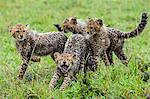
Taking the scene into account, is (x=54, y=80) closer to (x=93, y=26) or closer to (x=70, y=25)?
(x=93, y=26)

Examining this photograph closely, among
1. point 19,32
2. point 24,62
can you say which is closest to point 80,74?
point 24,62

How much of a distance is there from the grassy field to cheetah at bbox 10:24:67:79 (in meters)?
0.17

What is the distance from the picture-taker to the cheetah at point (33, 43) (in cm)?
718

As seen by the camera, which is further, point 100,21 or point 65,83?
point 100,21

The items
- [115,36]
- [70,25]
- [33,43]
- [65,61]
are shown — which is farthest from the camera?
[70,25]

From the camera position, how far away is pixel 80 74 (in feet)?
21.5

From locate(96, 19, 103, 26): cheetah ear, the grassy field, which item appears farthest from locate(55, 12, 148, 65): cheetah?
locate(96, 19, 103, 26): cheetah ear

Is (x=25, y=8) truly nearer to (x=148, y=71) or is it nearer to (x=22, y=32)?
(x=22, y=32)

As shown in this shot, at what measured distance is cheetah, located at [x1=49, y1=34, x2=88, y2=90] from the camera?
648 cm

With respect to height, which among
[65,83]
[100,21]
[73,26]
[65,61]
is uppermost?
[100,21]

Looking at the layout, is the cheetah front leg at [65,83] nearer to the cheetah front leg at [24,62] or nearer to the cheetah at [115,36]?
the cheetah front leg at [24,62]

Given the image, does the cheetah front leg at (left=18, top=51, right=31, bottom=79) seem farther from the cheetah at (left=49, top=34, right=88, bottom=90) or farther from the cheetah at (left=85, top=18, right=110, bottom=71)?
the cheetah at (left=85, top=18, right=110, bottom=71)

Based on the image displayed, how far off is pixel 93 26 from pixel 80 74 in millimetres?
882

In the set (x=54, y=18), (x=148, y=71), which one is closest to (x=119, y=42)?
(x=148, y=71)
